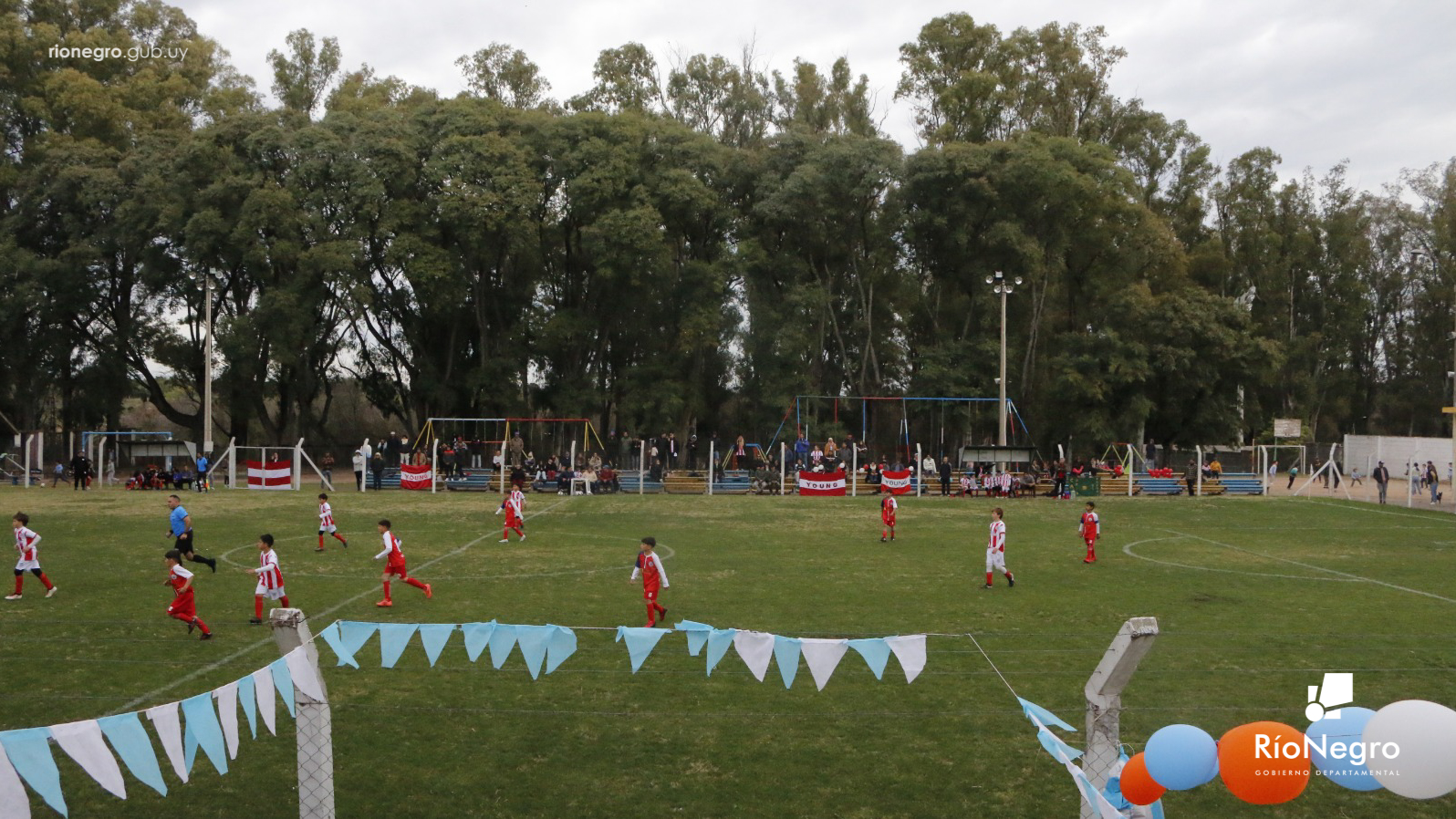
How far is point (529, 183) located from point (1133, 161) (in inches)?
1409

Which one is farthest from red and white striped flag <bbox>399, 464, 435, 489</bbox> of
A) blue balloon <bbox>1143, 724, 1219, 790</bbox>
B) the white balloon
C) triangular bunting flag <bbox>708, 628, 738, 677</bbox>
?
the white balloon

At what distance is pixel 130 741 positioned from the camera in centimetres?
632

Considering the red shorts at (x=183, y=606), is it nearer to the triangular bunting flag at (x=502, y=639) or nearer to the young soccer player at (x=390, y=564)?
the young soccer player at (x=390, y=564)

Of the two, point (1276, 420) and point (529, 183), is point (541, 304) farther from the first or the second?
point (1276, 420)

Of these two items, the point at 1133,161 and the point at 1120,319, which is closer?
the point at 1120,319

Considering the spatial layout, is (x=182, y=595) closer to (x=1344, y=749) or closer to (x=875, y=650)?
(x=875, y=650)

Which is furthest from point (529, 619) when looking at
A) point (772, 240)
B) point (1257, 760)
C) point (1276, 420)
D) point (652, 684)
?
point (1276, 420)

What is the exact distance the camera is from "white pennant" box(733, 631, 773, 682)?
8344 millimetres

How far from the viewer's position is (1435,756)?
4.61 meters

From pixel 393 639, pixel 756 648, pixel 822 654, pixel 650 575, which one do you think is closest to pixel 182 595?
pixel 650 575

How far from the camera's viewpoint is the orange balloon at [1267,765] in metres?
4.91

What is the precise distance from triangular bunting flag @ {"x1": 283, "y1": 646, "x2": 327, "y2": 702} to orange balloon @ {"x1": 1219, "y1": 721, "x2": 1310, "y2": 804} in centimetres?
520

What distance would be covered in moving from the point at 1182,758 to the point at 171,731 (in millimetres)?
5726

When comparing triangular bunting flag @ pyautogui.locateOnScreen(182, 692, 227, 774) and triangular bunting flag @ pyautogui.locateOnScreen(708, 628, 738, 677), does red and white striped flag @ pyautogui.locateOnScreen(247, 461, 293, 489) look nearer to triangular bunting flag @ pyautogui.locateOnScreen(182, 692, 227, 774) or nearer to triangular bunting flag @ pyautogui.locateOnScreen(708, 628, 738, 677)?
triangular bunting flag @ pyautogui.locateOnScreen(708, 628, 738, 677)
